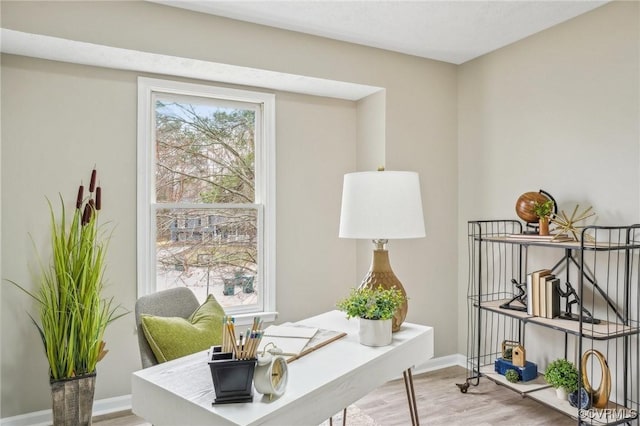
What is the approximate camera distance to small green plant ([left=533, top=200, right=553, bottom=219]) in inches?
114

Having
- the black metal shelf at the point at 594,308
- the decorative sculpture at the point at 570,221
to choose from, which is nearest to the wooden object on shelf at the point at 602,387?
the black metal shelf at the point at 594,308

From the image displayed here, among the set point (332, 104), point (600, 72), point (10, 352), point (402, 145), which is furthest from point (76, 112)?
point (600, 72)

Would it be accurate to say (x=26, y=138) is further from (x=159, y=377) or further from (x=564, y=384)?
(x=564, y=384)

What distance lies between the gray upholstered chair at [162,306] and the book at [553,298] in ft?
6.91

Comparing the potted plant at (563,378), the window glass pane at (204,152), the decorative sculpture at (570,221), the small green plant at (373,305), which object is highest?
the window glass pane at (204,152)

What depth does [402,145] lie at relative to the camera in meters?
3.65

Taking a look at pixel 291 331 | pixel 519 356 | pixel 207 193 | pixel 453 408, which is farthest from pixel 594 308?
pixel 207 193

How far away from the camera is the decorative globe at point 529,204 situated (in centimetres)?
297

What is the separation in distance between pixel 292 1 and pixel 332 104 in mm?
1174

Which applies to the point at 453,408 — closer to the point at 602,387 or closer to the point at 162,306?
the point at 602,387

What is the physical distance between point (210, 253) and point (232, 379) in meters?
2.11

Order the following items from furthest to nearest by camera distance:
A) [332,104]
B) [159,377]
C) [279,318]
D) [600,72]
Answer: [332,104] → [279,318] → [600,72] → [159,377]

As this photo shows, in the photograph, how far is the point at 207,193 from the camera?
11.2 ft

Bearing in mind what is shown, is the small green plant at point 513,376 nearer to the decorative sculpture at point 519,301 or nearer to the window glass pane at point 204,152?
the decorative sculpture at point 519,301
